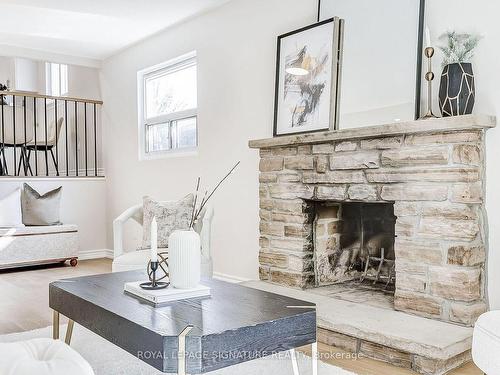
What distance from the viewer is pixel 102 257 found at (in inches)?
256

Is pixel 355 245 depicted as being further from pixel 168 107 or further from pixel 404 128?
pixel 168 107

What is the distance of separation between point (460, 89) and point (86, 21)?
147 inches

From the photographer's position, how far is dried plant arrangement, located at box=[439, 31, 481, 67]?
274 centimetres

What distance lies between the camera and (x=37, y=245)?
562cm

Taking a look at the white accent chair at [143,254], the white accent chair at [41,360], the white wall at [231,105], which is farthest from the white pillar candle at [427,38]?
the white accent chair at [41,360]

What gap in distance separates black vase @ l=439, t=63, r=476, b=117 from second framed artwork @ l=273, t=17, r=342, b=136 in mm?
859

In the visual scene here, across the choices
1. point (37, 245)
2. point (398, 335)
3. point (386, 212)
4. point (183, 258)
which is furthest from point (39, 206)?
point (398, 335)

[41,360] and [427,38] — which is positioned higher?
[427,38]

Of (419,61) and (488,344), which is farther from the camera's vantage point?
(419,61)

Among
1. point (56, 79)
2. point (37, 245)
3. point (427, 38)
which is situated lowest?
point (37, 245)

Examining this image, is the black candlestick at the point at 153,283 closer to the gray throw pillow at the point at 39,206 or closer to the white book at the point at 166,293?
the white book at the point at 166,293

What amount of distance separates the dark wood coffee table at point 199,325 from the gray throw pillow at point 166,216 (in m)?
1.48

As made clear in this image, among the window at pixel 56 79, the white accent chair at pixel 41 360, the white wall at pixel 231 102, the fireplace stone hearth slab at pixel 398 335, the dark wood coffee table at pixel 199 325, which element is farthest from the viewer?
the window at pixel 56 79

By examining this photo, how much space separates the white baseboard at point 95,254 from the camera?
6.37m
